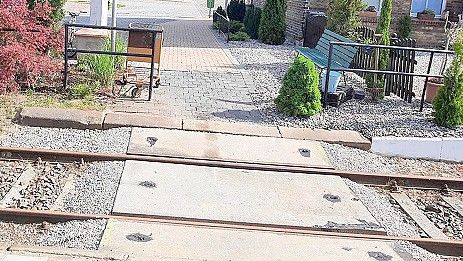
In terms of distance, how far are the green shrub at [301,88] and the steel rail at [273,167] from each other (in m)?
1.89

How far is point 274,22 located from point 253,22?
61.5 inches

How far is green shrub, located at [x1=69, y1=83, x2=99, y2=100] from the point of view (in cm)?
888

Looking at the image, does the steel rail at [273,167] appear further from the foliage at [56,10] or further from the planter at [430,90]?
the foliage at [56,10]

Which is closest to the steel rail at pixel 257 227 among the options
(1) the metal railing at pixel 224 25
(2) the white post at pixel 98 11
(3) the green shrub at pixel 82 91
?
(3) the green shrub at pixel 82 91

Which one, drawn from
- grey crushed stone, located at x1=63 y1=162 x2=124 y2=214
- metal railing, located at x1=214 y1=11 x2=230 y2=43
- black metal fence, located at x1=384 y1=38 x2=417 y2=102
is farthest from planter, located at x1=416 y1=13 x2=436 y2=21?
grey crushed stone, located at x1=63 y1=162 x2=124 y2=214

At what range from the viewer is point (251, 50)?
51.5 ft

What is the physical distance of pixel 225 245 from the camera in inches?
190

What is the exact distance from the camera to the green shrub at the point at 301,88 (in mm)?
8602

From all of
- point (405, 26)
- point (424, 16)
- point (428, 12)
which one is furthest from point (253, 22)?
point (428, 12)

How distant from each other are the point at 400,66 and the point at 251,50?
20.0ft

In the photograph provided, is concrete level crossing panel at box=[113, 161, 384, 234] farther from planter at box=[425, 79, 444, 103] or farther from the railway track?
planter at box=[425, 79, 444, 103]

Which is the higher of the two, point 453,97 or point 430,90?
point 453,97

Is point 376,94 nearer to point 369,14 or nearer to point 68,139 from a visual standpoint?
point 68,139

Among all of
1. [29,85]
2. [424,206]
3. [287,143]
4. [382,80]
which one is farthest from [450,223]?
[29,85]
